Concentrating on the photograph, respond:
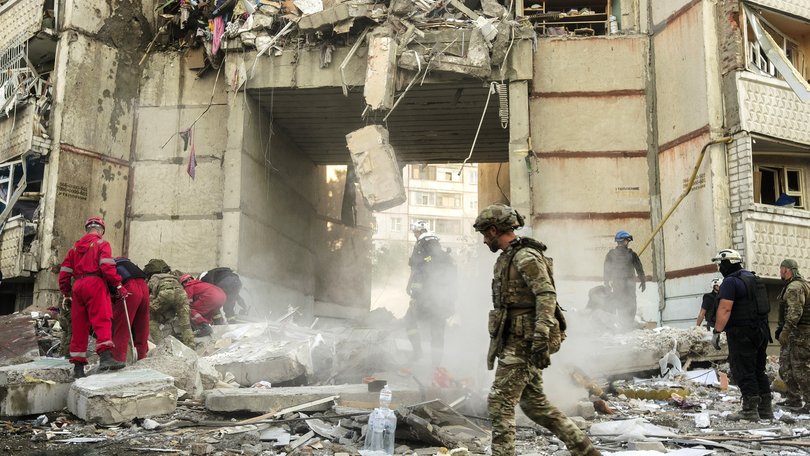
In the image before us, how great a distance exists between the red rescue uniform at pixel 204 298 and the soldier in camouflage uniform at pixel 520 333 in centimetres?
614

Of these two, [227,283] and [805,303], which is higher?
[227,283]

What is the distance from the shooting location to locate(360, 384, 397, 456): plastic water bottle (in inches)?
200

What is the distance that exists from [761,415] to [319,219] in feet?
40.9

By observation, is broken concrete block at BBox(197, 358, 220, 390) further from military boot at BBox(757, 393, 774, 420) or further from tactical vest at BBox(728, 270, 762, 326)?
military boot at BBox(757, 393, 774, 420)

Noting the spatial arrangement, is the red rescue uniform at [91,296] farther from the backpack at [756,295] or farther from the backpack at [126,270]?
the backpack at [756,295]

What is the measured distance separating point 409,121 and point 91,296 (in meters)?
8.38

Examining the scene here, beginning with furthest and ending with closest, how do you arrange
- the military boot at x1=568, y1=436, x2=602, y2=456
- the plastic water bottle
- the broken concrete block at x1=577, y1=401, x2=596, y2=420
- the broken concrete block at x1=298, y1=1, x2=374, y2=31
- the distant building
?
the distant building → the broken concrete block at x1=298, y1=1, x2=374, y2=31 → the broken concrete block at x1=577, y1=401, x2=596, y2=420 → the plastic water bottle → the military boot at x1=568, y1=436, x2=602, y2=456

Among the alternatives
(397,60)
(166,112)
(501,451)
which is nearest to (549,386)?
(501,451)

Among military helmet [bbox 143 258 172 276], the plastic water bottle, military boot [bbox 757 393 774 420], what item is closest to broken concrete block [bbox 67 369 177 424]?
the plastic water bottle

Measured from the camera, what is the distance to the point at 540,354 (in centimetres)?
433

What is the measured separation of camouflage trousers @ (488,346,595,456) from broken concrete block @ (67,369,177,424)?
3.27m

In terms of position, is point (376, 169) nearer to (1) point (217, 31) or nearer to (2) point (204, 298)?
(2) point (204, 298)

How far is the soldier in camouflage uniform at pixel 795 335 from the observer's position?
7172 mm

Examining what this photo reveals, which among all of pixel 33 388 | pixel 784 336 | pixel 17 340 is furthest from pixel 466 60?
pixel 17 340
